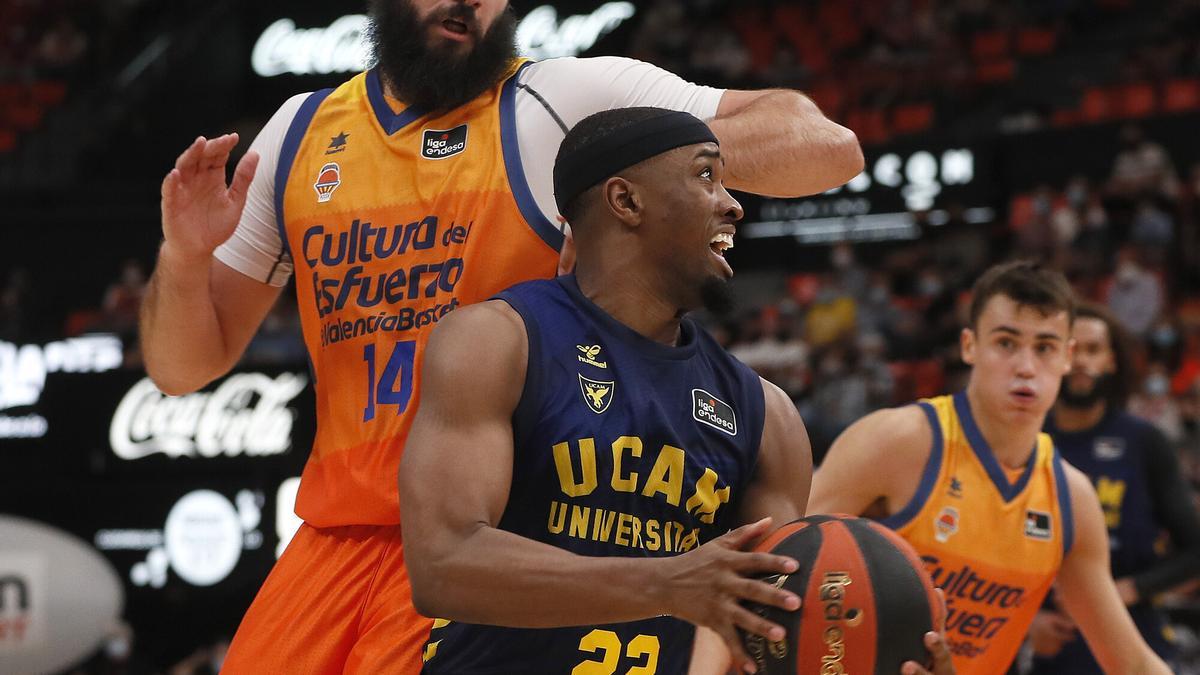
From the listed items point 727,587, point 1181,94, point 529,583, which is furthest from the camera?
point 1181,94

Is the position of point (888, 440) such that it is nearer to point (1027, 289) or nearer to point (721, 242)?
point (1027, 289)

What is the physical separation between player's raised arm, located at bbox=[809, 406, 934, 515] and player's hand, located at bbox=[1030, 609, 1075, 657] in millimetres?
1345

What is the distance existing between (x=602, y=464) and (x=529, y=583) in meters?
0.39

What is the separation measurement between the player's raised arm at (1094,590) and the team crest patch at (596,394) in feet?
8.94

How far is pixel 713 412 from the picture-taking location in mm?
2850

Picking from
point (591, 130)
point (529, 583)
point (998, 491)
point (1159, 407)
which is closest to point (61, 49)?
point (1159, 407)

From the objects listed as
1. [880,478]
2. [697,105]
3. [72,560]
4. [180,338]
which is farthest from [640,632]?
[72,560]

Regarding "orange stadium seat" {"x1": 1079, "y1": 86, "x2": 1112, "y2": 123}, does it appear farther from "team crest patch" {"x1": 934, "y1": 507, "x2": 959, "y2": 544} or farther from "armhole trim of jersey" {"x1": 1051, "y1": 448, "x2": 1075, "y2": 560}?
"team crest patch" {"x1": 934, "y1": 507, "x2": 959, "y2": 544}

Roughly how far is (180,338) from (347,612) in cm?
80

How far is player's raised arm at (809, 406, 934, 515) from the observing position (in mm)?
4656

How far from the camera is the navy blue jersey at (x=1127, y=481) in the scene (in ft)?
20.7

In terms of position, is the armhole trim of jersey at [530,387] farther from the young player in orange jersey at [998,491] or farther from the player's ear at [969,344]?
the player's ear at [969,344]

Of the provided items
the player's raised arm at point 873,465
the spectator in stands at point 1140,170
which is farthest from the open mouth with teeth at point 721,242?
the spectator in stands at point 1140,170

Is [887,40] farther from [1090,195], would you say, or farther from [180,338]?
[180,338]
